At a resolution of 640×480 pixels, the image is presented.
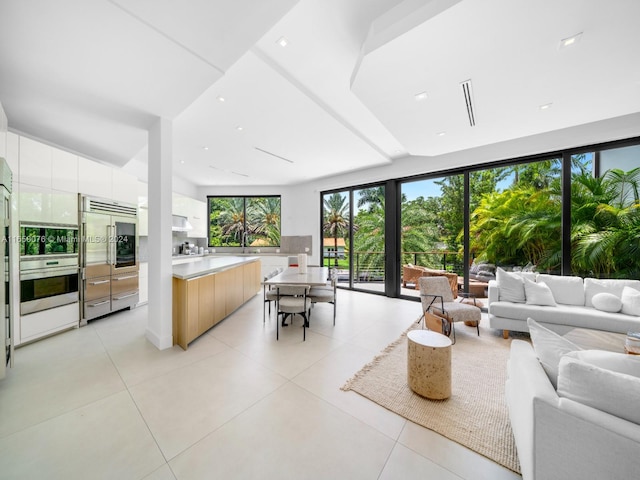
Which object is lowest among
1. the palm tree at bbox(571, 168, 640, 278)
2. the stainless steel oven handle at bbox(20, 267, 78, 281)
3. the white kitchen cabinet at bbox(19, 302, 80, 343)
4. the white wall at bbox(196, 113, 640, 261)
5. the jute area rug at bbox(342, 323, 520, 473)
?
the jute area rug at bbox(342, 323, 520, 473)

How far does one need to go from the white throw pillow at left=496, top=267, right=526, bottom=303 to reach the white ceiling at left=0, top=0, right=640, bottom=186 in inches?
77.3

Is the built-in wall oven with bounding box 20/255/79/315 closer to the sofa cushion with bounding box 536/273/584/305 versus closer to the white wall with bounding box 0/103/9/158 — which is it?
the white wall with bounding box 0/103/9/158

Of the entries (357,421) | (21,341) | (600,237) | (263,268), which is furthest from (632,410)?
(263,268)

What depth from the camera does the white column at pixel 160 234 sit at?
2744 mm

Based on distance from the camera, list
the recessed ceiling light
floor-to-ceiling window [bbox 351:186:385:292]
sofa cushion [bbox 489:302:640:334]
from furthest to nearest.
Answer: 1. floor-to-ceiling window [bbox 351:186:385:292]
2. sofa cushion [bbox 489:302:640:334]
3. the recessed ceiling light

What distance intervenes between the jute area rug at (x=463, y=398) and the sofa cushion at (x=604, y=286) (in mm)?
1352

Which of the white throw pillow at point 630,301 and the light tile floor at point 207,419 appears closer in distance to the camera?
the light tile floor at point 207,419

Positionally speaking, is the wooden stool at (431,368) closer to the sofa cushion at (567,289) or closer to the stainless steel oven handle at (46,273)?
the sofa cushion at (567,289)

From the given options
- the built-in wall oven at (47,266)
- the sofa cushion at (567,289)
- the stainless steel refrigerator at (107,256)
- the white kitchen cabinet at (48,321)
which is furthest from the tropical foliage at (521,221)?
the white kitchen cabinet at (48,321)

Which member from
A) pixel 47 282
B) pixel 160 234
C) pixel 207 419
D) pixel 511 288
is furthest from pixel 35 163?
pixel 511 288

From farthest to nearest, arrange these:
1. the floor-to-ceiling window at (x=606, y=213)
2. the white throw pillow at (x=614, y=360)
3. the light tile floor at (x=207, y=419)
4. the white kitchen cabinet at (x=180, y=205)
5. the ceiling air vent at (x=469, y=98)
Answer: the white kitchen cabinet at (x=180, y=205) < the floor-to-ceiling window at (x=606, y=213) < the ceiling air vent at (x=469, y=98) < the light tile floor at (x=207, y=419) < the white throw pillow at (x=614, y=360)

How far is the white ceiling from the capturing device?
5.04 feet

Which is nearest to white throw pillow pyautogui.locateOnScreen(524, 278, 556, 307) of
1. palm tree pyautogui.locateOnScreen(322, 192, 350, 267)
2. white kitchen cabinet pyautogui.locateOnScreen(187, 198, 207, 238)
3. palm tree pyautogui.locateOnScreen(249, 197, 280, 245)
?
palm tree pyautogui.locateOnScreen(322, 192, 350, 267)

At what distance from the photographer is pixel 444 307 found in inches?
→ 127
